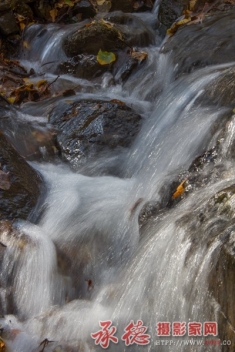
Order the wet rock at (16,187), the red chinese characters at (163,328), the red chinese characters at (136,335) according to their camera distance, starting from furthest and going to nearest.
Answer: the wet rock at (16,187)
the red chinese characters at (136,335)
the red chinese characters at (163,328)

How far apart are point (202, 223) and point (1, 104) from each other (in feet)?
11.6

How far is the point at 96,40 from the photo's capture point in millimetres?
7477

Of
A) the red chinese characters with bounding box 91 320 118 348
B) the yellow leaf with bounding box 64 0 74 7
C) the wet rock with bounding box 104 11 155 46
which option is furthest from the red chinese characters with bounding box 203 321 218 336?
the yellow leaf with bounding box 64 0 74 7

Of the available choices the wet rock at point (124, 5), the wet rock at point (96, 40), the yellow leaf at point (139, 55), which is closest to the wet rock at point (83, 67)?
the wet rock at point (96, 40)

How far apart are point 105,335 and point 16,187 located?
64.6 inches

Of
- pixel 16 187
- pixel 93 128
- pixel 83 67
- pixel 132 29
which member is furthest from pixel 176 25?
pixel 16 187

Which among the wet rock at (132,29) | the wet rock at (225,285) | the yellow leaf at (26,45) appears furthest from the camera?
the yellow leaf at (26,45)

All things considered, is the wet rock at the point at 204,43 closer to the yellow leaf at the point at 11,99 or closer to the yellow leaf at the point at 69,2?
the yellow leaf at the point at 11,99

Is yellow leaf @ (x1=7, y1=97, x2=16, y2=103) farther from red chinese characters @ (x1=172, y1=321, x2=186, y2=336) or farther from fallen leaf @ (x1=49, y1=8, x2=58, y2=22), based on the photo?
red chinese characters @ (x1=172, y1=321, x2=186, y2=336)

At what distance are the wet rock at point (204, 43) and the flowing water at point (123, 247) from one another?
381 millimetres

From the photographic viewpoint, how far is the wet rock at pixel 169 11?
836cm

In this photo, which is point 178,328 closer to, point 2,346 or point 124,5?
point 2,346

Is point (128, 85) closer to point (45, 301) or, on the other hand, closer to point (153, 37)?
point (153, 37)

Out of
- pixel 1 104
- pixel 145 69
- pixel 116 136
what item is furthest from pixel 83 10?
pixel 116 136
